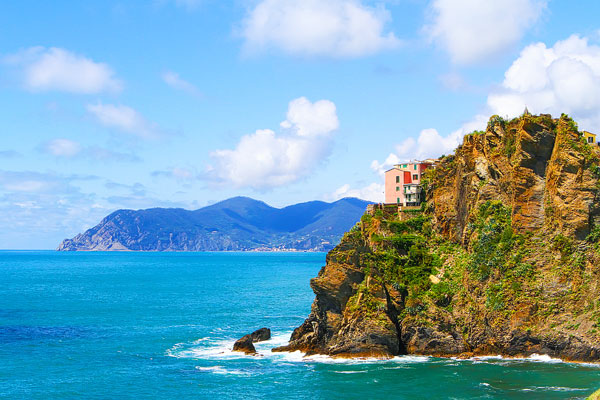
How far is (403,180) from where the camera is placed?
332 feet

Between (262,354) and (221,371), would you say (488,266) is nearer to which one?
(262,354)

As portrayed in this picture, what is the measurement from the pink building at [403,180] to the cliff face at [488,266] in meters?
12.2

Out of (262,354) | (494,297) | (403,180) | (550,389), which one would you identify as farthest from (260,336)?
(550,389)

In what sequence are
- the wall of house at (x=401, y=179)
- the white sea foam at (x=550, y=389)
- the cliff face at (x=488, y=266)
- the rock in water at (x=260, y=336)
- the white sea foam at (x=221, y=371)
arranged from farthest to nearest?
the wall of house at (x=401, y=179), the rock in water at (x=260, y=336), the cliff face at (x=488, y=266), the white sea foam at (x=221, y=371), the white sea foam at (x=550, y=389)

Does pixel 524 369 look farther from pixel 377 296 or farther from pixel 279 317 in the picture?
pixel 279 317

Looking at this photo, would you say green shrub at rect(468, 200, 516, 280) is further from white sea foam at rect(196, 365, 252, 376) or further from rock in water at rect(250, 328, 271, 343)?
white sea foam at rect(196, 365, 252, 376)

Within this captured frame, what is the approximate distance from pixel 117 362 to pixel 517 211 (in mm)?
58409

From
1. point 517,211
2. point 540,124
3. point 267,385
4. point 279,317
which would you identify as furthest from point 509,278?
point 279,317

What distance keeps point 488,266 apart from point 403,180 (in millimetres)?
28587

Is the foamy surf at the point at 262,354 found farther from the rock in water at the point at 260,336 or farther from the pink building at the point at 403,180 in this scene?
the pink building at the point at 403,180

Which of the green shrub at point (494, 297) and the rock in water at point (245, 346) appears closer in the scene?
the green shrub at point (494, 297)

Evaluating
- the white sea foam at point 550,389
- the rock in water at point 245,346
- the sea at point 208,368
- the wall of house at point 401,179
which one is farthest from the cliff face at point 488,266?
the wall of house at point 401,179

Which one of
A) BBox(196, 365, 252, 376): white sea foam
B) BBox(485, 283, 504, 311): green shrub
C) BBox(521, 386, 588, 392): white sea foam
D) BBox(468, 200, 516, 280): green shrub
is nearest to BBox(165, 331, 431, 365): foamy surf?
BBox(196, 365, 252, 376): white sea foam

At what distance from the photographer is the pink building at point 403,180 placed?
3935 inches
